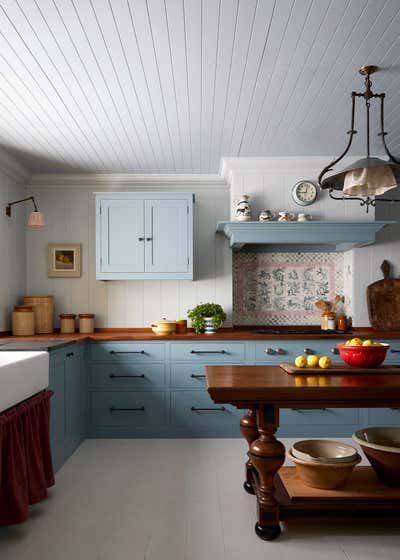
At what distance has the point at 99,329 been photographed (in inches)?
200

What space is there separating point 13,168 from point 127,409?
2.51m

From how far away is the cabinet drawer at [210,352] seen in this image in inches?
174

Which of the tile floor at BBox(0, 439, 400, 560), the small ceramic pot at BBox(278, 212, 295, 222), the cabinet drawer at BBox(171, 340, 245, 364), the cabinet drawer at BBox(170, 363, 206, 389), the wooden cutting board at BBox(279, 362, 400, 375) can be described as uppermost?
the small ceramic pot at BBox(278, 212, 295, 222)

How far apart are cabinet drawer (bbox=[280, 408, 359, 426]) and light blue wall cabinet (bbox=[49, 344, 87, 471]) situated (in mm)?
1782

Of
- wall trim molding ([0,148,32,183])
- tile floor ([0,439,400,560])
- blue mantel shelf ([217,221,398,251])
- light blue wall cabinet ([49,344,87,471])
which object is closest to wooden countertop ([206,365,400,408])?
tile floor ([0,439,400,560])

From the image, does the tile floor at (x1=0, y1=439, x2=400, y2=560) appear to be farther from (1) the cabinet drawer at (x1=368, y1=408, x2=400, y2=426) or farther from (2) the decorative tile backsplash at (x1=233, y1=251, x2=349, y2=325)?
(2) the decorative tile backsplash at (x1=233, y1=251, x2=349, y2=325)

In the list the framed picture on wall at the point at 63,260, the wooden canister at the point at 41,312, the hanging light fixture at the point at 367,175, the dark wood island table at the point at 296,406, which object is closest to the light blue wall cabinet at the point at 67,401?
the wooden canister at the point at 41,312

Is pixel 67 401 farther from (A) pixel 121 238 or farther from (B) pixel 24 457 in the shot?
(A) pixel 121 238

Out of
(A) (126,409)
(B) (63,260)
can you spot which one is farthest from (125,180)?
(A) (126,409)

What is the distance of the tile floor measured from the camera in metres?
2.40

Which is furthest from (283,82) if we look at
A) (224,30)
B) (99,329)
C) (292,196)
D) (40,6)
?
(99,329)

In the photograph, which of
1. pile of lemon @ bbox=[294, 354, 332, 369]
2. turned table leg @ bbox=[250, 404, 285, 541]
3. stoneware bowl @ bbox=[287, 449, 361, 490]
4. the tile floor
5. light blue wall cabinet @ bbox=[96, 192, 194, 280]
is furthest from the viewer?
light blue wall cabinet @ bbox=[96, 192, 194, 280]

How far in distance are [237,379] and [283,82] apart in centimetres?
181

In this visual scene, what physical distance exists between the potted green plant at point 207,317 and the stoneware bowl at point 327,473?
6.73 ft
